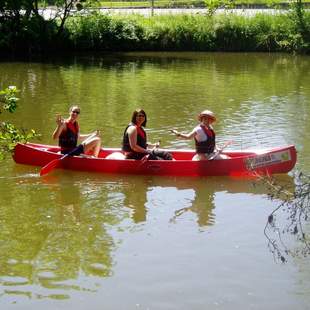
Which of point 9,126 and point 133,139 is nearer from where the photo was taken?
point 9,126

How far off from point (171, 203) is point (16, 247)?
2.57 m

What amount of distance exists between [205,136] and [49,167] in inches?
99.5

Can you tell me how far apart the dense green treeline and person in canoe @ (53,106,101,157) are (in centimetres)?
1671

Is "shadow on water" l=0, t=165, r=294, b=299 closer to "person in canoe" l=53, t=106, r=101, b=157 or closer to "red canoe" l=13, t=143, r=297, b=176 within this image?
"red canoe" l=13, t=143, r=297, b=176

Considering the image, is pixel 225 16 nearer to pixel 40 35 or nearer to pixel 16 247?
pixel 40 35

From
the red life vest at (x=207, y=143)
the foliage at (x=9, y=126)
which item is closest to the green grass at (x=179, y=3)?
the red life vest at (x=207, y=143)

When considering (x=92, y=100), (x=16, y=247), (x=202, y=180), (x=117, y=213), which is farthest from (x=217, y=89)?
(x=16, y=247)

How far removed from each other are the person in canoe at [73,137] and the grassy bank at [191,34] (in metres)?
17.1

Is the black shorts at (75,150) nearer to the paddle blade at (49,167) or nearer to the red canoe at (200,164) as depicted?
the red canoe at (200,164)

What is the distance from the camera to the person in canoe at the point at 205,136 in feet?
33.4

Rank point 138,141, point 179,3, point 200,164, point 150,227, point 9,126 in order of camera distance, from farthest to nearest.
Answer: point 179,3 → point 138,141 → point 200,164 → point 150,227 → point 9,126

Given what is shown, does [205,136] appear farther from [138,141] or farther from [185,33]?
[185,33]

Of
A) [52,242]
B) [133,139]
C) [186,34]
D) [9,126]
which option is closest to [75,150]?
[133,139]

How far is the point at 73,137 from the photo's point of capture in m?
10.7
